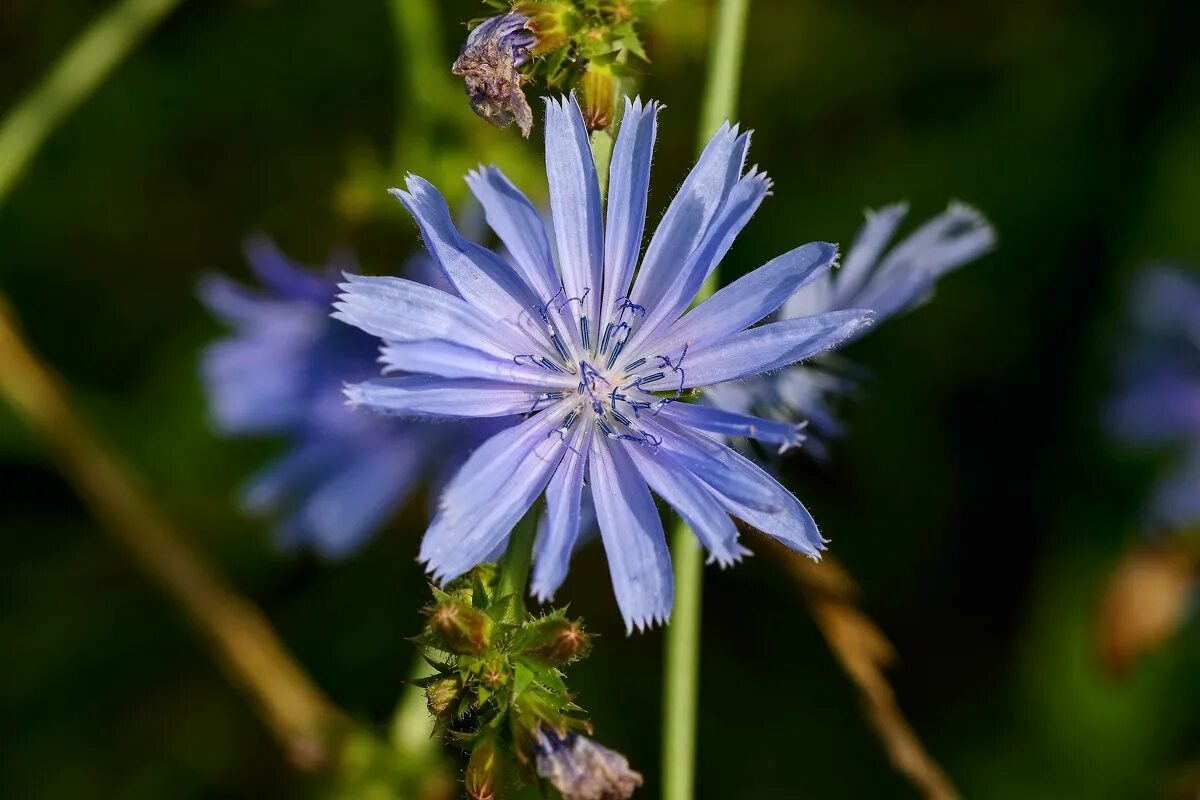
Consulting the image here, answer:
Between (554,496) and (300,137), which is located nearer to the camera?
(554,496)

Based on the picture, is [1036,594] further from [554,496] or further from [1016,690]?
[554,496]

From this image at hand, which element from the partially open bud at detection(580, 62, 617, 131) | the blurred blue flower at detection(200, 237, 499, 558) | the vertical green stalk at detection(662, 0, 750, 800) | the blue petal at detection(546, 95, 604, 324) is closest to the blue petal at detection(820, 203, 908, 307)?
the vertical green stalk at detection(662, 0, 750, 800)

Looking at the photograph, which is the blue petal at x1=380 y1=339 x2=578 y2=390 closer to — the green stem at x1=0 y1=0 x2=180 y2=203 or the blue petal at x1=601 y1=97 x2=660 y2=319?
the blue petal at x1=601 y1=97 x2=660 y2=319

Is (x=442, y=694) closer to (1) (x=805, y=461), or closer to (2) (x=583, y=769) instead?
(2) (x=583, y=769)

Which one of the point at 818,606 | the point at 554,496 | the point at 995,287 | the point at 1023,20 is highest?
the point at 1023,20

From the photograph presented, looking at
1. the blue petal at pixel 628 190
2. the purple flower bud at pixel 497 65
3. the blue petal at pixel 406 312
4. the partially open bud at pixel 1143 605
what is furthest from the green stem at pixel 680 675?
the partially open bud at pixel 1143 605

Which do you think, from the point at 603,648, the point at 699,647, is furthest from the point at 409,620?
the point at 699,647

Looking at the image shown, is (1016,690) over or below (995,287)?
below
